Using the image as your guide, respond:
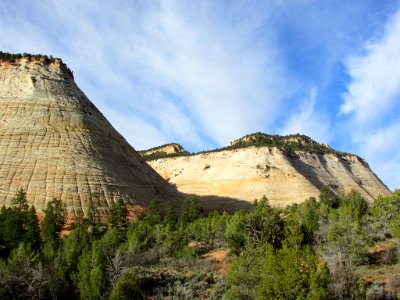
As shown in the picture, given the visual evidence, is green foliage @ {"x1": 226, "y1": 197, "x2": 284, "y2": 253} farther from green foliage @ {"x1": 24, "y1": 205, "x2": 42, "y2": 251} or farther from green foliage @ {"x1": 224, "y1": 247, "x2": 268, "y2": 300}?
green foliage @ {"x1": 24, "y1": 205, "x2": 42, "y2": 251}

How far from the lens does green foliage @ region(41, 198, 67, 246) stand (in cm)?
3366

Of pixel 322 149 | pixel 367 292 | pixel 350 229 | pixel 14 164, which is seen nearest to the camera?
pixel 367 292

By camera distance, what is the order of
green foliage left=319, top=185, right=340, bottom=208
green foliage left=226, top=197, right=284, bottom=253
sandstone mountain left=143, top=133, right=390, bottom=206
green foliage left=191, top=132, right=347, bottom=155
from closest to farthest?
green foliage left=226, top=197, right=284, bottom=253 → green foliage left=319, top=185, right=340, bottom=208 → sandstone mountain left=143, top=133, right=390, bottom=206 → green foliage left=191, top=132, right=347, bottom=155

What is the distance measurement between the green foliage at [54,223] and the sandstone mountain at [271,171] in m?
40.6

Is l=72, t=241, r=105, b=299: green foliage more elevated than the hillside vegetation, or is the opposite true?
the hillside vegetation

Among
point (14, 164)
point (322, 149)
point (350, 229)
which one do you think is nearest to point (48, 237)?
point (14, 164)

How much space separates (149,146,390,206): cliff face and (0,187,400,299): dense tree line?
3858cm

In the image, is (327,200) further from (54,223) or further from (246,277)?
(246,277)

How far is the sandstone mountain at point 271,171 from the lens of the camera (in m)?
76.8

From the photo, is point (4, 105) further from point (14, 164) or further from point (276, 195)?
point (276, 195)

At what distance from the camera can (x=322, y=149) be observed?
334 ft

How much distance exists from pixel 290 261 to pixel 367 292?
399 centimetres

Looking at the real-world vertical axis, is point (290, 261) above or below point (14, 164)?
below

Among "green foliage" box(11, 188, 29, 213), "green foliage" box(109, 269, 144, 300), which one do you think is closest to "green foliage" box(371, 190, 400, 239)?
"green foliage" box(109, 269, 144, 300)
